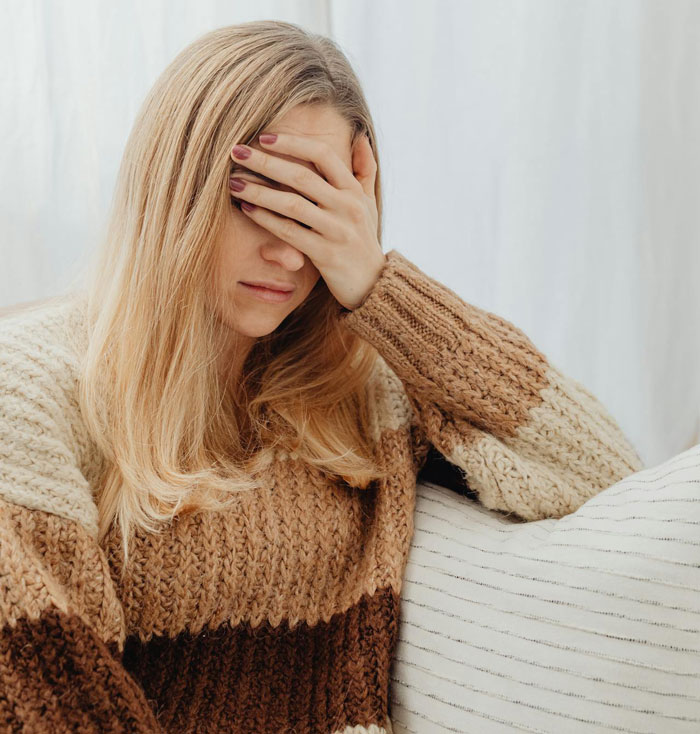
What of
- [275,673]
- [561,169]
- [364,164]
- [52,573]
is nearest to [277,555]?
[275,673]

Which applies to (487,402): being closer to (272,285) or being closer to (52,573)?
(272,285)

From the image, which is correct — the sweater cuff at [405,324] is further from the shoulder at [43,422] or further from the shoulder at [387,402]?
the shoulder at [43,422]

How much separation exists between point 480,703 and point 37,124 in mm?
920

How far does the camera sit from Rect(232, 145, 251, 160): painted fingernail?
0.84m

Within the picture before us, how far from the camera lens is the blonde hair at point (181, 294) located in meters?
0.83

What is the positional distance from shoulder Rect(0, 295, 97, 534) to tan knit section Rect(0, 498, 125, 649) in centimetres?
2

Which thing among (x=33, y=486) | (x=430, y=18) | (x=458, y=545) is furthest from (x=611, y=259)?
(x=33, y=486)

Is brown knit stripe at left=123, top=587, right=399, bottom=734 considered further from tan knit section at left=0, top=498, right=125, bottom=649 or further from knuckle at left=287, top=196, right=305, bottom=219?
knuckle at left=287, top=196, right=305, bottom=219

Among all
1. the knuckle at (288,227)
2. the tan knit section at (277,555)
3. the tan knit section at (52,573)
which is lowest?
the tan knit section at (277,555)

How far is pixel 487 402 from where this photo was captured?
953 millimetres

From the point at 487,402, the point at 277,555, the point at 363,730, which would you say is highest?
the point at 487,402

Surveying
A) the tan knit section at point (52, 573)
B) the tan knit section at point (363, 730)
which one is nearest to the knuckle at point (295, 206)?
the tan knit section at point (52, 573)

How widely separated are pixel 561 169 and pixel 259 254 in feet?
2.65

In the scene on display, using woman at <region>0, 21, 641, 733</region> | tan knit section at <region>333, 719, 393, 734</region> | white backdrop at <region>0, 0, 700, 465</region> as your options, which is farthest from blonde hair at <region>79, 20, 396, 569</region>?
white backdrop at <region>0, 0, 700, 465</region>
